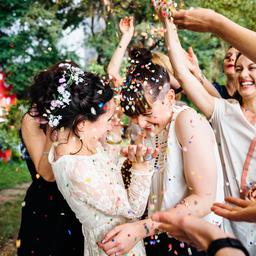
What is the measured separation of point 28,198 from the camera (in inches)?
119

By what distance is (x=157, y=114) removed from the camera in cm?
253

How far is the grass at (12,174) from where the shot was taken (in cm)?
905

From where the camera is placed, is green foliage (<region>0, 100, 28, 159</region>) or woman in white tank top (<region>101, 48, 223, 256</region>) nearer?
woman in white tank top (<region>101, 48, 223, 256</region>)

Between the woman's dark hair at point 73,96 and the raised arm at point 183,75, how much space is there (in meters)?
0.44

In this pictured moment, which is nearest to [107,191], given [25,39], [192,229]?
[192,229]

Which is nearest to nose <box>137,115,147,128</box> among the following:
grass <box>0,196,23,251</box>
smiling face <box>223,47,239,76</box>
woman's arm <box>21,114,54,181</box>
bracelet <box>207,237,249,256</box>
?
woman's arm <box>21,114,54,181</box>

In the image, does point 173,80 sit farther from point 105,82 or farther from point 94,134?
point 94,134

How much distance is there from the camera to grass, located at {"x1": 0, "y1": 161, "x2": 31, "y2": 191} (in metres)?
9.05

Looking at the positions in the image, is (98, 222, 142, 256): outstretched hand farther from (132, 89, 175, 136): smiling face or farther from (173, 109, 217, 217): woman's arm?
(132, 89, 175, 136): smiling face

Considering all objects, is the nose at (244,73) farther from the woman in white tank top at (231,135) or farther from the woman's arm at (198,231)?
the woman's arm at (198,231)

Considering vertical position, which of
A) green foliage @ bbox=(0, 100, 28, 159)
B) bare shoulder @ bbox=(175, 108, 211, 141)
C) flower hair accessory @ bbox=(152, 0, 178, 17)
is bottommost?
green foliage @ bbox=(0, 100, 28, 159)

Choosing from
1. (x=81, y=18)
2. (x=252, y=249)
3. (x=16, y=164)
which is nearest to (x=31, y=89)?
(x=252, y=249)

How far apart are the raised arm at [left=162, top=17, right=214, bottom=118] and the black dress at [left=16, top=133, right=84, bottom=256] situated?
1.05 m

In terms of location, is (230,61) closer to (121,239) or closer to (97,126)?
(97,126)
